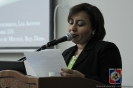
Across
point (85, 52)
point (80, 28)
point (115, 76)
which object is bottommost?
point (115, 76)

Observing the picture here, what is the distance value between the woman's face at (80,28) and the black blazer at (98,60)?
3.1 inches

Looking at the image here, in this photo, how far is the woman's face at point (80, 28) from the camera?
71.8 inches

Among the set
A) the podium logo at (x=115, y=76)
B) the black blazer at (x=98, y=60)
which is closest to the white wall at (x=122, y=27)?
the black blazer at (x=98, y=60)

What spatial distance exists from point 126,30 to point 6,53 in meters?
1.65

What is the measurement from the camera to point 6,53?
3.54 meters

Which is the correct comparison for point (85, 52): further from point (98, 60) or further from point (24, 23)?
point (24, 23)

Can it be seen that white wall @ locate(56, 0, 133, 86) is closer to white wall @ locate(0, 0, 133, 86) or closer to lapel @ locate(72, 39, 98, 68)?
white wall @ locate(0, 0, 133, 86)

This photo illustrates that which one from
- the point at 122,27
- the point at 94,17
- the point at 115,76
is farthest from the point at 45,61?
the point at 122,27

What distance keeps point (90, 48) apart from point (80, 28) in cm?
16

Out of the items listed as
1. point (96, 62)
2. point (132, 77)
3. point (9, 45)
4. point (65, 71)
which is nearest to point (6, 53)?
point (9, 45)

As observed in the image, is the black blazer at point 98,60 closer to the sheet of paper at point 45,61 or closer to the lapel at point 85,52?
the lapel at point 85,52

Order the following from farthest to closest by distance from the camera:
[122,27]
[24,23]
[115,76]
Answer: [24,23] → [122,27] → [115,76]

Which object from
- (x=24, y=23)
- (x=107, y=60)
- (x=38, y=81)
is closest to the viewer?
(x=38, y=81)

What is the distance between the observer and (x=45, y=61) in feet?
4.42
